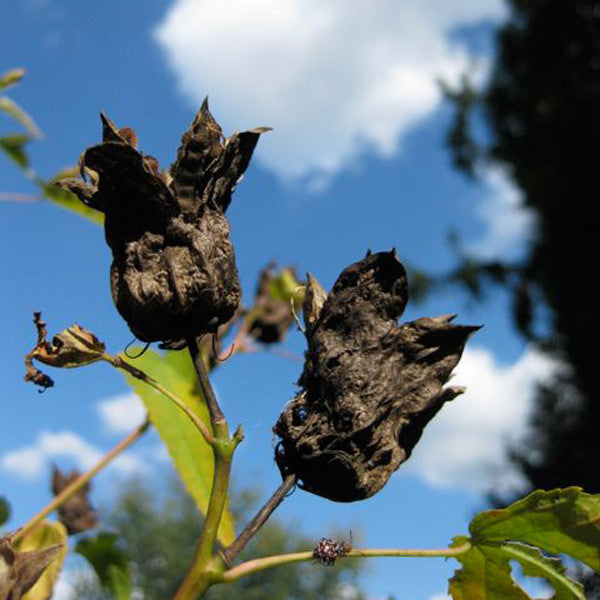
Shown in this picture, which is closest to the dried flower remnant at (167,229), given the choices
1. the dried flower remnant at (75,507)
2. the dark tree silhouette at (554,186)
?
the dried flower remnant at (75,507)

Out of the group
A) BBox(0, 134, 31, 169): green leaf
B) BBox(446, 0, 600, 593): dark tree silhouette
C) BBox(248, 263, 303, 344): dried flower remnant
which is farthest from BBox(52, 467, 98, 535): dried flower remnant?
BBox(446, 0, 600, 593): dark tree silhouette

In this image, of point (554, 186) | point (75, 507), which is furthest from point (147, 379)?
point (554, 186)

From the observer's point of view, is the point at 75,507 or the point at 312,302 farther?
the point at 75,507

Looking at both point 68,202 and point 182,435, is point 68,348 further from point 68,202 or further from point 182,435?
point 68,202

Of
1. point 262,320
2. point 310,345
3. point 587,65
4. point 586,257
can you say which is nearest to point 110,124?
point 310,345

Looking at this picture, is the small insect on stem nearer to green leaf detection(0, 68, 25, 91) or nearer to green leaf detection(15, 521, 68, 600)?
green leaf detection(15, 521, 68, 600)

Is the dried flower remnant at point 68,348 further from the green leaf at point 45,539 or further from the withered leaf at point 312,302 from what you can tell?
the green leaf at point 45,539

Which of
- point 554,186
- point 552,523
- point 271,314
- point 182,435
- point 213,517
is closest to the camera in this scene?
point 213,517

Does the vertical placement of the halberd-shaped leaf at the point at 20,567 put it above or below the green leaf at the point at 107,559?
below
